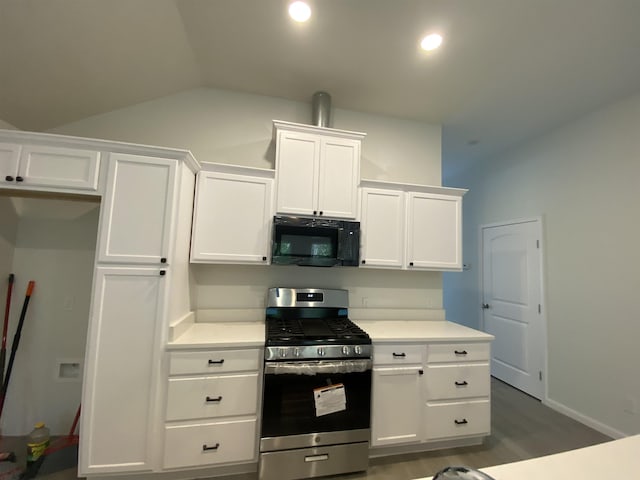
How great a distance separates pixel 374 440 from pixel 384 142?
282cm

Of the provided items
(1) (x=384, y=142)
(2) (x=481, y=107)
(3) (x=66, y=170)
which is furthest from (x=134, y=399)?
(2) (x=481, y=107)

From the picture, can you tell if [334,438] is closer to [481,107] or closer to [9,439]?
[9,439]

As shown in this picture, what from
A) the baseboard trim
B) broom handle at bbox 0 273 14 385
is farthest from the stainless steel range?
the baseboard trim

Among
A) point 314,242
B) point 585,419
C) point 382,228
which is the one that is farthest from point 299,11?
point 585,419

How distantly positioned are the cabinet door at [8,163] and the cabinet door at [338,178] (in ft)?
6.91

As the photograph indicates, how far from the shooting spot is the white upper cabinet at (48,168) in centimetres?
181

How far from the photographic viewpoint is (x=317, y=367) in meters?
1.96

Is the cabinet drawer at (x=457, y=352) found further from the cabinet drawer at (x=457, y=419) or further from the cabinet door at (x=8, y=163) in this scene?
the cabinet door at (x=8, y=163)

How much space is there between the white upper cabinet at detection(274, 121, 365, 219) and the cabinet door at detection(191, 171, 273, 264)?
0.18m

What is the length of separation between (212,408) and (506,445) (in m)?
2.49

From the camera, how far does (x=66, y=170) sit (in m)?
1.87

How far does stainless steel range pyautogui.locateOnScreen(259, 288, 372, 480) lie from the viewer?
1.91 meters

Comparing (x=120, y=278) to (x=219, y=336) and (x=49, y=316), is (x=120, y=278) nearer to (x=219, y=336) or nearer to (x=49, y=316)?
(x=219, y=336)

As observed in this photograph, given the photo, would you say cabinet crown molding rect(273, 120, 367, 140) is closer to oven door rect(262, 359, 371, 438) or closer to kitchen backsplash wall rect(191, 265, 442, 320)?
kitchen backsplash wall rect(191, 265, 442, 320)
